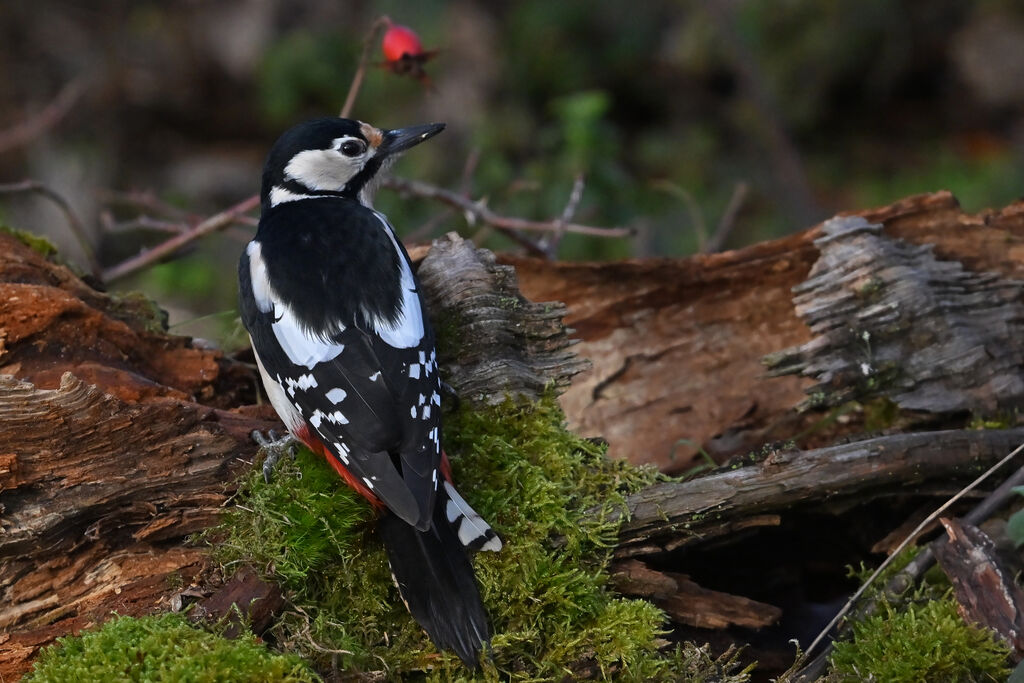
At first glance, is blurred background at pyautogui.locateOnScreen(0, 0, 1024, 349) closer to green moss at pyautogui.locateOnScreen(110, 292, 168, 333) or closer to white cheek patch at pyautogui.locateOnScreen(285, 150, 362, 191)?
white cheek patch at pyautogui.locateOnScreen(285, 150, 362, 191)

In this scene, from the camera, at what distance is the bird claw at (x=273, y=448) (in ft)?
10.4

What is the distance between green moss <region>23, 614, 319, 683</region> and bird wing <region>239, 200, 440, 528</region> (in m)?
0.50

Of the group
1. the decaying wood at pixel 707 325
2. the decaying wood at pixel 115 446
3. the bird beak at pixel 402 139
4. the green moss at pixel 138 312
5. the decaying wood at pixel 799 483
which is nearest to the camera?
the decaying wood at pixel 115 446

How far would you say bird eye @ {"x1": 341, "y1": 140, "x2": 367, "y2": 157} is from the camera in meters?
4.12

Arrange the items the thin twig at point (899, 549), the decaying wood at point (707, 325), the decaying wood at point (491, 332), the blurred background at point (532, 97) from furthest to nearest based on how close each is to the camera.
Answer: the blurred background at point (532, 97) < the decaying wood at point (707, 325) < the decaying wood at point (491, 332) < the thin twig at point (899, 549)

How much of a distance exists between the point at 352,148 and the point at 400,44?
1.50 ft

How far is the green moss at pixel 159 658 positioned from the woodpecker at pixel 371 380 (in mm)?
406

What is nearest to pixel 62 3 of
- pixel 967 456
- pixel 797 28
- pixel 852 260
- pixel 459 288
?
pixel 797 28

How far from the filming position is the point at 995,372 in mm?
3727

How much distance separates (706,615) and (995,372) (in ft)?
4.70

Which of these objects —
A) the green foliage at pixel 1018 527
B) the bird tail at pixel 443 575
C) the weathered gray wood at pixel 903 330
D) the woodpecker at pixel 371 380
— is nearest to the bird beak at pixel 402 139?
the woodpecker at pixel 371 380

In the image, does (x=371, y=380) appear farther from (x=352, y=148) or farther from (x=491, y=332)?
(x=352, y=148)

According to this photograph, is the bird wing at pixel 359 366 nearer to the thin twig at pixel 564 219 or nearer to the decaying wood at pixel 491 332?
the decaying wood at pixel 491 332

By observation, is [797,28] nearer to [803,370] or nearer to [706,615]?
[803,370]
